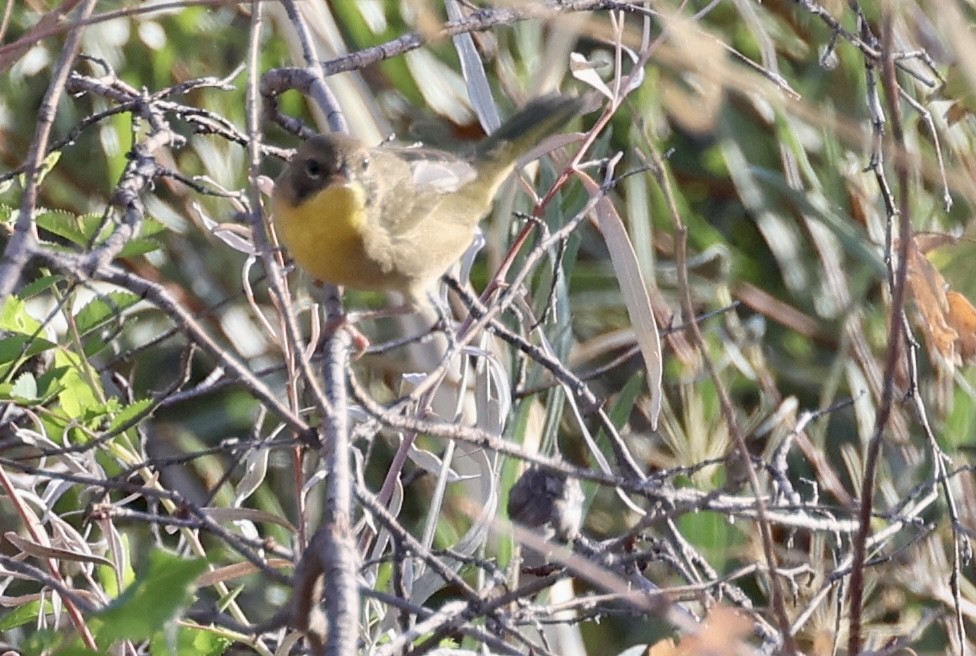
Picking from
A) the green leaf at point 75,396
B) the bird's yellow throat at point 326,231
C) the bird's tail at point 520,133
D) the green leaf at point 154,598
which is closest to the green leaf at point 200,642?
the green leaf at point 75,396

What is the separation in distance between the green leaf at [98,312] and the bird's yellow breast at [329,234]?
1.42 feet

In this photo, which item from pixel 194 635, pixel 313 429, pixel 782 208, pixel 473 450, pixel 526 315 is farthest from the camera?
pixel 782 208

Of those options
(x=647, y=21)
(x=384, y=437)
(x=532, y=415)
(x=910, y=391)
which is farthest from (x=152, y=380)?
(x=910, y=391)

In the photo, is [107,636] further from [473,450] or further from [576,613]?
[576,613]

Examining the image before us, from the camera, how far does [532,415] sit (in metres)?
3.18

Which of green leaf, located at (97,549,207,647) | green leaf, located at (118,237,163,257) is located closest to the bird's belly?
green leaf, located at (118,237,163,257)

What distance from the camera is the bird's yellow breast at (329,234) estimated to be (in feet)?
8.63

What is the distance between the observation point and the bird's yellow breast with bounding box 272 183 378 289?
8.63ft

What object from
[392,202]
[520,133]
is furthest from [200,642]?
[520,133]

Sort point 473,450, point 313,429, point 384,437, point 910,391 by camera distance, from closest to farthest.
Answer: point 313,429 → point 910,391 → point 473,450 → point 384,437

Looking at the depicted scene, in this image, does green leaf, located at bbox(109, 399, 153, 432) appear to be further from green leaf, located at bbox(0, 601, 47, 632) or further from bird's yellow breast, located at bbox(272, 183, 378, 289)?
bird's yellow breast, located at bbox(272, 183, 378, 289)

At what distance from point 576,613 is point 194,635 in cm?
139

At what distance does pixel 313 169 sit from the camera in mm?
2693

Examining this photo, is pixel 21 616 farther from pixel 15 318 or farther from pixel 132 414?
pixel 15 318
